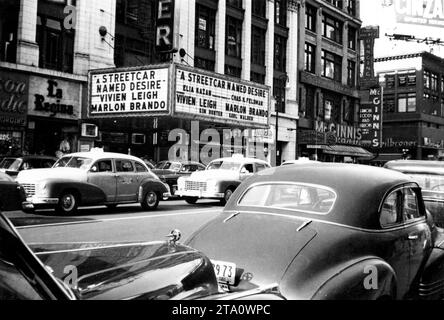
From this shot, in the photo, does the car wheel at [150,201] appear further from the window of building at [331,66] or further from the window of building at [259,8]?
the window of building at [331,66]

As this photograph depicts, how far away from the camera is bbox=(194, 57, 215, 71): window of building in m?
30.1

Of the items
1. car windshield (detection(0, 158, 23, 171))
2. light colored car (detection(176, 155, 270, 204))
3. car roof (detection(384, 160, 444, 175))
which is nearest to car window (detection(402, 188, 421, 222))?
car roof (detection(384, 160, 444, 175))

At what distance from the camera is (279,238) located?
409cm

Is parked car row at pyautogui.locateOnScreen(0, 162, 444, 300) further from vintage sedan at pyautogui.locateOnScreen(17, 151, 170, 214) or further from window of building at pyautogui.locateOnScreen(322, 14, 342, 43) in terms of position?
window of building at pyautogui.locateOnScreen(322, 14, 342, 43)

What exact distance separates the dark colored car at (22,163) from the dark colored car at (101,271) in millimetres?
11968

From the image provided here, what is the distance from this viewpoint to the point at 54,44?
23375 mm

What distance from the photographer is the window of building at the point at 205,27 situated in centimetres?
3069

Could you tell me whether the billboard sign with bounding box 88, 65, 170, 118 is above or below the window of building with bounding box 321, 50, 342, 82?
below

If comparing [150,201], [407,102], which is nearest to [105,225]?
[150,201]

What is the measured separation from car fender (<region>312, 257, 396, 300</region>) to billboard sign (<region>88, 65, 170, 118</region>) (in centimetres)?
1742

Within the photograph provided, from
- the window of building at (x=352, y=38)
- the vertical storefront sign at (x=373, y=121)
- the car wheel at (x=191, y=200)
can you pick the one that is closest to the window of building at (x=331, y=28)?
the window of building at (x=352, y=38)

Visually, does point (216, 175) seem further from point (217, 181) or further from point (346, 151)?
point (346, 151)
